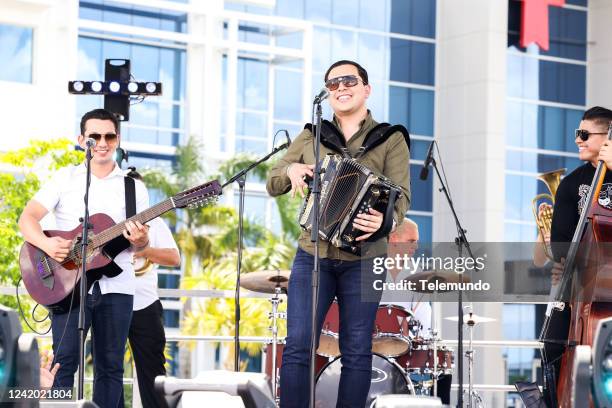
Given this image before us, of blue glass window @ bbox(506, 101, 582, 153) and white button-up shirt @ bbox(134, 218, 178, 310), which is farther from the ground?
blue glass window @ bbox(506, 101, 582, 153)

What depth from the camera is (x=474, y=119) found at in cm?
3388

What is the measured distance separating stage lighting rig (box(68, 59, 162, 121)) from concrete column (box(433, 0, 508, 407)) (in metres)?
23.7

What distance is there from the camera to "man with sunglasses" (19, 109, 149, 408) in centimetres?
700

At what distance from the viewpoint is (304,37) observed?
31.8 meters

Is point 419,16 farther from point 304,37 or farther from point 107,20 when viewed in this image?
point 107,20

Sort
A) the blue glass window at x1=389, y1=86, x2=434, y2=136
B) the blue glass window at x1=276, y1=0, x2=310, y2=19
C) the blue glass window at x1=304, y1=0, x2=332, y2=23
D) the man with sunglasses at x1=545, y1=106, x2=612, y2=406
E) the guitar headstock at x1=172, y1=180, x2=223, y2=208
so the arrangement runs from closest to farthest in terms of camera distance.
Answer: the man with sunglasses at x1=545, y1=106, x2=612, y2=406, the guitar headstock at x1=172, y1=180, x2=223, y2=208, the blue glass window at x1=276, y1=0, x2=310, y2=19, the blue glass window at x1=304, y1=0, x2=332, y2=23, the blue glass window at x1=389, y1=86, x2=434, y2=136

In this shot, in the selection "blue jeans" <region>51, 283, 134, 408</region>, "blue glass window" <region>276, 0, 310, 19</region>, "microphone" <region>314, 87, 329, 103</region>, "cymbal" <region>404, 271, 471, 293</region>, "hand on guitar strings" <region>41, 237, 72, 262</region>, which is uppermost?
"blue glass window" <region>276, 0, 310, 19</region>

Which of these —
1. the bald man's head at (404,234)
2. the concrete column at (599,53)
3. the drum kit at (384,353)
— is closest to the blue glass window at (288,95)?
the concrete column at (599,53)

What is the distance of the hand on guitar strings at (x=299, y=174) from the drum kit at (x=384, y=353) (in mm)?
1917

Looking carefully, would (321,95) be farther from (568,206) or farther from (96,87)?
(96,87)

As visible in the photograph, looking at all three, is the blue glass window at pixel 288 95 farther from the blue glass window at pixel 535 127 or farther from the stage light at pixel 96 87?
the stage light at pixel 96 87

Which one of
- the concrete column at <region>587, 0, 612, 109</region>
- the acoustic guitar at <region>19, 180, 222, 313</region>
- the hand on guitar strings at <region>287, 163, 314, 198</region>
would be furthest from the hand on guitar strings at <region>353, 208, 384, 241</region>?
the concrete column at <region>587, 0, 612, 109</region>

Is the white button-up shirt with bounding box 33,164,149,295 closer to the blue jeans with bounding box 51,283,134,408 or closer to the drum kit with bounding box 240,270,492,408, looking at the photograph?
the blue jeans with bounding box 51,283,134,408

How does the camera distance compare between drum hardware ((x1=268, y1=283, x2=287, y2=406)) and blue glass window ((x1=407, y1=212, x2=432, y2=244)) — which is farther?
blue glass window ((x1=407, y1=212, x2=432, y2=244))
